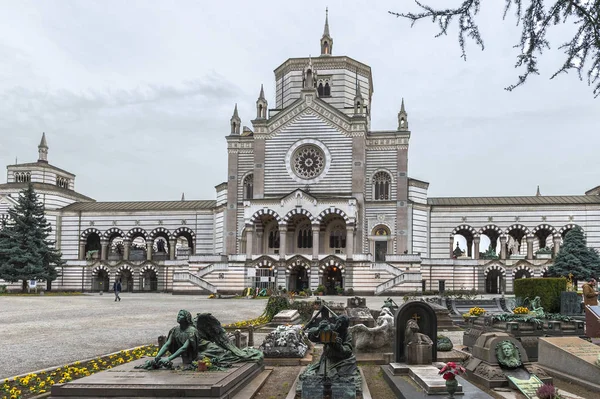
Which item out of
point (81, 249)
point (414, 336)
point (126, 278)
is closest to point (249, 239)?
point (126, 278)

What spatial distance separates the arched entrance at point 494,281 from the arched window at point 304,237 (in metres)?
15.3

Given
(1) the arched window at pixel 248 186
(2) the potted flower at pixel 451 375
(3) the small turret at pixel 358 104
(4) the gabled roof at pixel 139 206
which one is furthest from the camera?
→ (4) the gabled roof at pixel 139 206

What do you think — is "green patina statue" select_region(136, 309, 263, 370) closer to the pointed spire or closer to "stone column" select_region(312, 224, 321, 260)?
"stone column" select_region(312, 224, 321, 260)

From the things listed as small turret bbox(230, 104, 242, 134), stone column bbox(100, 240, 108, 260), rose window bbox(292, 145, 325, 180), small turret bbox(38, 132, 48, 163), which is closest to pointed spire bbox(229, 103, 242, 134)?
small turret bbox(230, 104, 242, 134)

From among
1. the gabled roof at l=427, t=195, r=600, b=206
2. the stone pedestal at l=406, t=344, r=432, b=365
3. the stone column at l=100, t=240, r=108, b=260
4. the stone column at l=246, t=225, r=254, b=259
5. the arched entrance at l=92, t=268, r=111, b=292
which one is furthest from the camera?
the stone column at l=100, t=240, r=108, b=260

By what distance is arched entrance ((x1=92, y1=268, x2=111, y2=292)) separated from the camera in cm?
5494

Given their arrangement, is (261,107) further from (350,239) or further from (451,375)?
(451,375)

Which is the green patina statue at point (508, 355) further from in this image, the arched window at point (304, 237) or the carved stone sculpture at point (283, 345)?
the arched window at point (304, 237)

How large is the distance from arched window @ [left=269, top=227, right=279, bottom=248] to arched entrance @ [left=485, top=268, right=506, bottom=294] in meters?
18.0

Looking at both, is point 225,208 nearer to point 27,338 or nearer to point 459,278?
point 459,278

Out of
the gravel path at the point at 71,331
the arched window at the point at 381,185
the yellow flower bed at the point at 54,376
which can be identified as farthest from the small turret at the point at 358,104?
the yellow flower bed at the point at 54,376

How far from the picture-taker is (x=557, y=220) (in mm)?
51031

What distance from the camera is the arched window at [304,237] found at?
1945 inches

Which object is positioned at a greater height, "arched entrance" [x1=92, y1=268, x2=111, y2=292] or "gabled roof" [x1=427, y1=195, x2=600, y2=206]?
"gabled roof" [x1=427, y1=195, x2=600, y2=206]
